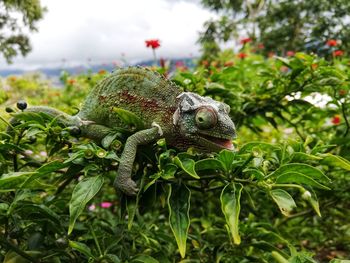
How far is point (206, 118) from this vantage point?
1.47m

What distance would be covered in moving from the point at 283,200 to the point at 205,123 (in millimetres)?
462

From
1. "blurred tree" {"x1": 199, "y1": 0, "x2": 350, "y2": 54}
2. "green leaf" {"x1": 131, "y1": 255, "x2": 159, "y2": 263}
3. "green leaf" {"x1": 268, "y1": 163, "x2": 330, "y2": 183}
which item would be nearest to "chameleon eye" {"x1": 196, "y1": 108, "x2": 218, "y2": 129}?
"green leaf" {"x1": 268, "y1": 163, "x2": 330, "y2": 183}

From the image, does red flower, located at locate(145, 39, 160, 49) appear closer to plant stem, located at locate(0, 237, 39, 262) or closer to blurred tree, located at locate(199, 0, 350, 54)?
plant stem, located at locate(0, 237, 39, 262)

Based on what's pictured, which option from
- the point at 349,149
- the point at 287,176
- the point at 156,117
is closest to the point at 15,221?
the point at 156,117

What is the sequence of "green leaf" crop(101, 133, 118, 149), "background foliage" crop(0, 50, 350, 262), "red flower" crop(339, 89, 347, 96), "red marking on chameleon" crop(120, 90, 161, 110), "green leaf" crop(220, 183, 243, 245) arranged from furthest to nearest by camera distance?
"red flower" crop(339, 89, 347, 96), "red marking on chameleon" crop(120, 90, 161, 110), "green leaf" crop(101, 133, 118, 149), "background foliage" crop(0, 50, 350, 262), "green leaf" crop(220, 183, 243, 245)

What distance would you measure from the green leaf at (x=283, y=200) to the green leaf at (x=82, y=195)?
0.51 meters

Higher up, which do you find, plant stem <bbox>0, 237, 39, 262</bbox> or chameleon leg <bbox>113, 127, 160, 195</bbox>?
chameleon leg <bbox>113, 127, 160, 195</bbox>

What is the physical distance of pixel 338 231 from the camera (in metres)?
3.07

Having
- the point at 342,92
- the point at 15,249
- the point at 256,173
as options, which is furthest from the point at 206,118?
the point at 342,92

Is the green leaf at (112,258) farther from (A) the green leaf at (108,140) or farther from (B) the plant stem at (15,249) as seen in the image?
(A) the green leaf at (108,140)

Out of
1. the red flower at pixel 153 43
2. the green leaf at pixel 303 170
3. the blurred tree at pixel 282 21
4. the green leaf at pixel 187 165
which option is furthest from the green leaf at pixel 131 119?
the blurred tree at pixel 282 21

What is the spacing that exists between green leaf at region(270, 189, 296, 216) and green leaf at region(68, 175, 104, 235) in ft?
1.67

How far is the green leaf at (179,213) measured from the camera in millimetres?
1128

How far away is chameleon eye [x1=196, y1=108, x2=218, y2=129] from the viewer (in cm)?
147
